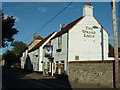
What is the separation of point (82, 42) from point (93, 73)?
8259 mm

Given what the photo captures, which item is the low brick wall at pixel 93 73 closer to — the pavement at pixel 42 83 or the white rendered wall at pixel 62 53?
the pavement at pixel 42 83

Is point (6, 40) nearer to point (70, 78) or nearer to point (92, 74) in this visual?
point (70, 78)

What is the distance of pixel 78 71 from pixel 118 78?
5.87 m

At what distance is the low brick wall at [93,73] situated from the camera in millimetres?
15962

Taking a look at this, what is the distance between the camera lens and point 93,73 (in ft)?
58.7

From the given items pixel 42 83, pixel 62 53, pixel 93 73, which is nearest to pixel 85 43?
pixel 62 53

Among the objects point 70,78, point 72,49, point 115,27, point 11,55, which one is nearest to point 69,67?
point 70,78

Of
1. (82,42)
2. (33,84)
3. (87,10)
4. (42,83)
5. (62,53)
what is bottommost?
(42,83)

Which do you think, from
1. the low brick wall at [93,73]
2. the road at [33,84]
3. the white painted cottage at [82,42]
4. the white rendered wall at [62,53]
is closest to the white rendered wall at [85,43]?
the white painted cottage at [82,42]

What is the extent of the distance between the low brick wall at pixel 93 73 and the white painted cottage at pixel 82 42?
314 cm

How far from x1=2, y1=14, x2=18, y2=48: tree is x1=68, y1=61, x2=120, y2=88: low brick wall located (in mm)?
7569

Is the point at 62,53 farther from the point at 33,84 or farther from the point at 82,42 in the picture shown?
the point at 33,84

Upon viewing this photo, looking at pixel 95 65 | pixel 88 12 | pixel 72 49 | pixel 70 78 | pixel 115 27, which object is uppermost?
pixel 88 12

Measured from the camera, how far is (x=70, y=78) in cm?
2206
